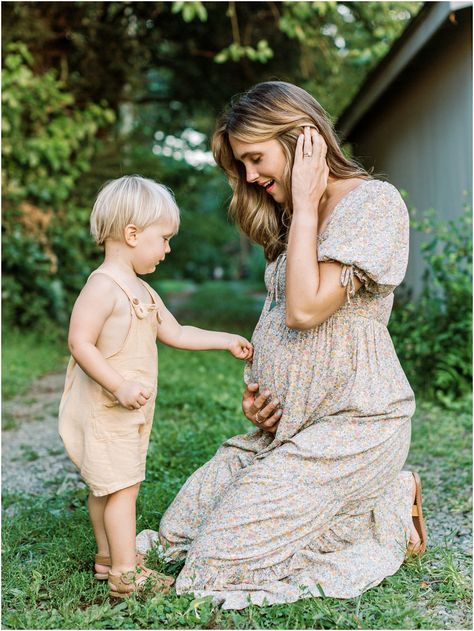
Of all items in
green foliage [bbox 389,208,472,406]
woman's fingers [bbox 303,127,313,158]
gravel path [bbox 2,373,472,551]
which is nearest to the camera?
woman's fingers [bbox 303,127,313,158]

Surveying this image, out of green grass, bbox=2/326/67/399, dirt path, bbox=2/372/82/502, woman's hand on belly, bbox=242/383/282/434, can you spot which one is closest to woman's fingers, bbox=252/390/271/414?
woman's hand on belly, bbox=242/383/282/434

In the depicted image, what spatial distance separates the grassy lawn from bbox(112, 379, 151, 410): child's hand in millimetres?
627

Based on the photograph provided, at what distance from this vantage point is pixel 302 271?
2.45 meters

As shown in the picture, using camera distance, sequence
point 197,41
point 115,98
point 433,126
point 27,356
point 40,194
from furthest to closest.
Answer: point 197,41
point 115,98
point 40,194
point 27,356
point 433,126

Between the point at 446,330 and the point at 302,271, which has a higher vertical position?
the point at 302,271

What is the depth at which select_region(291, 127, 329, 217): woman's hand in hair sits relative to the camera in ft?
8.30

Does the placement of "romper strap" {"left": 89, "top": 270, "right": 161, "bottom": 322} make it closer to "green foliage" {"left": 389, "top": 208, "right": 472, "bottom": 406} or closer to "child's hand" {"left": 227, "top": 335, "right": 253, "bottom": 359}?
"child's hand" {"left": 227, "top": 335, "right": 253, "bottom": 359}

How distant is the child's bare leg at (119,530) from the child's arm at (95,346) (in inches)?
14.6

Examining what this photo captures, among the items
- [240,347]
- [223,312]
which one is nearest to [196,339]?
A: [240,347]

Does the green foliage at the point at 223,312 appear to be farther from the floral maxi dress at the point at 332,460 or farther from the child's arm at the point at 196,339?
the floral maxi dress at the point at 332,460

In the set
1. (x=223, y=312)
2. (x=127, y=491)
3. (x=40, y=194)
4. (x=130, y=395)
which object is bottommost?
(x=223, y=312)

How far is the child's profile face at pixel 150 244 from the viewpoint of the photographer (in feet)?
8.75

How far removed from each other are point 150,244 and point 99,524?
1022 mm

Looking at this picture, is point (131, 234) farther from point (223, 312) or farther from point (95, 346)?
point (223, 312)
